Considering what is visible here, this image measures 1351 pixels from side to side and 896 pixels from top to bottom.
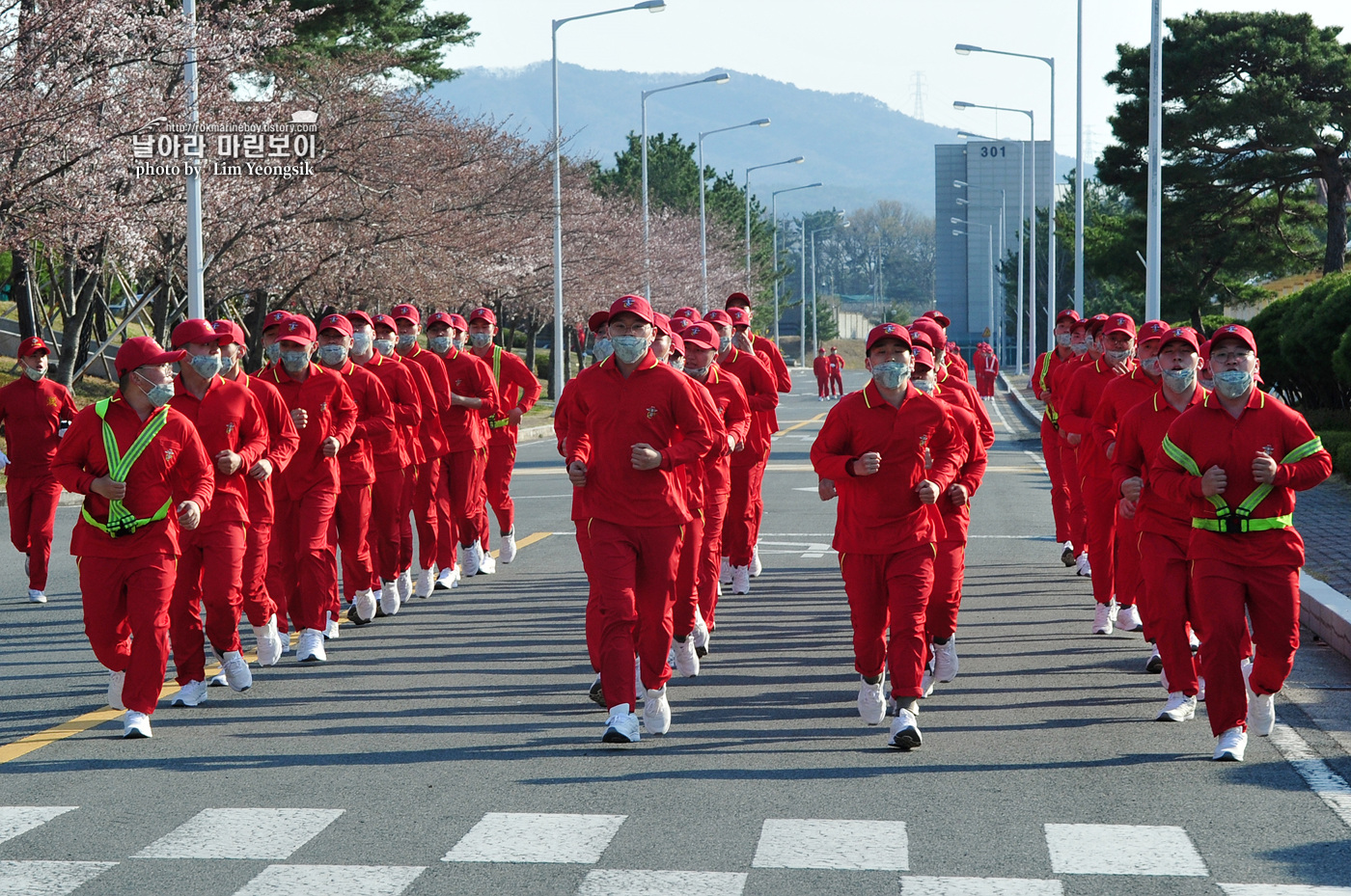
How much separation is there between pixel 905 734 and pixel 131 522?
11.7ft

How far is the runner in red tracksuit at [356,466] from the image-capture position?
10.8 metres

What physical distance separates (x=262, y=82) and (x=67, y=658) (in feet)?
89.4

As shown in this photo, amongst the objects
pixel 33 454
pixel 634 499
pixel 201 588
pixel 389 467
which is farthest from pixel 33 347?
pixel 634 499

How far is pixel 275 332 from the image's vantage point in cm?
1048

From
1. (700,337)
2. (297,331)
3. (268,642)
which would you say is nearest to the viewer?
(268,642)

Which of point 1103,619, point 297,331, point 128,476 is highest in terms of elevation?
point 297,331

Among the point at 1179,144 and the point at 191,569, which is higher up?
the point at 1179,144

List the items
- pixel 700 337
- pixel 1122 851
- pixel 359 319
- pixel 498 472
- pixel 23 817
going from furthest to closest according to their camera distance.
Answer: pixel 498 472
pixel 359 319
pixel 700 337
pixel 23 817
pixel 1122 851

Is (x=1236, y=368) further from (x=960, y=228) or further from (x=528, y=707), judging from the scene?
(x=960, y=228)

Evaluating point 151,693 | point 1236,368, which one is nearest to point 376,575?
point 151,693

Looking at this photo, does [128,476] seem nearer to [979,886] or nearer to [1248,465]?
[979,886]

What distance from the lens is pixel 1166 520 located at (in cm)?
788

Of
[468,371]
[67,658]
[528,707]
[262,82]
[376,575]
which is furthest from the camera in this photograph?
[262,82]

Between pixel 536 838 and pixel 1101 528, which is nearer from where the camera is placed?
pixel 536 838
